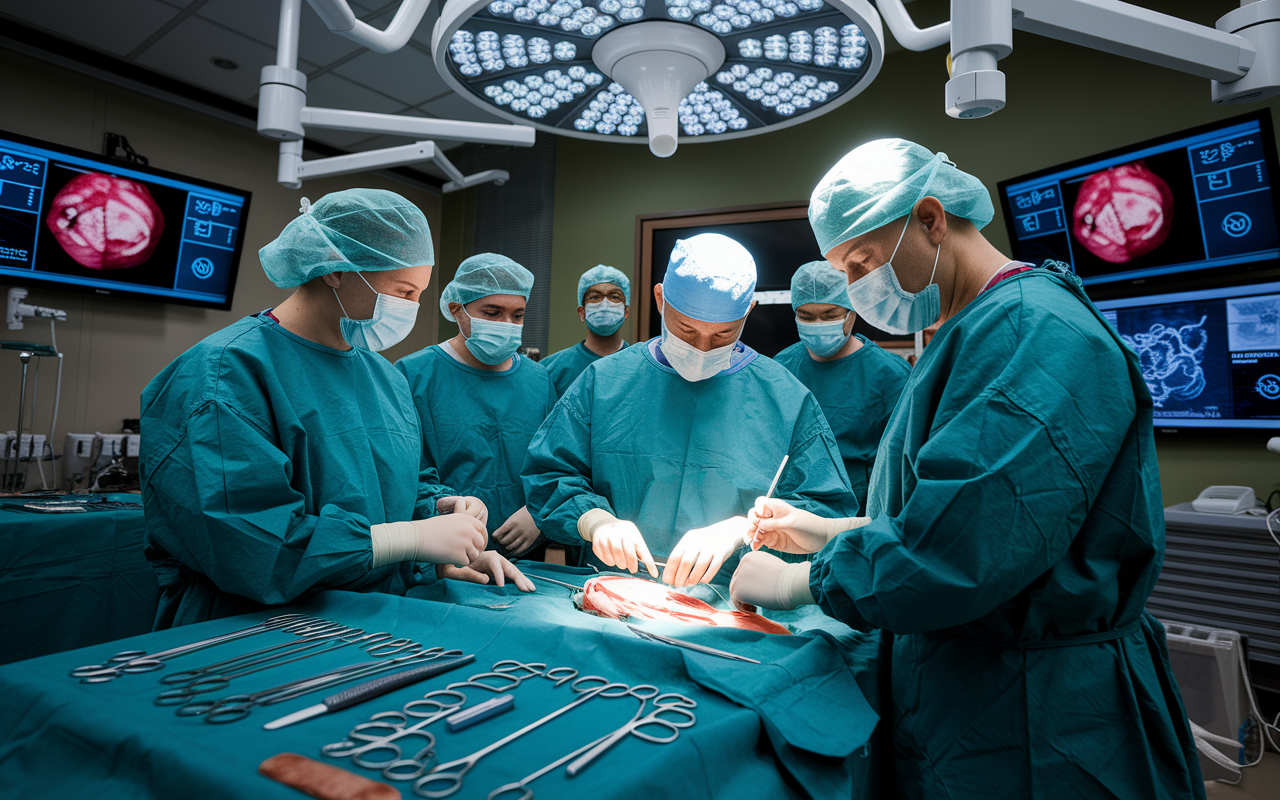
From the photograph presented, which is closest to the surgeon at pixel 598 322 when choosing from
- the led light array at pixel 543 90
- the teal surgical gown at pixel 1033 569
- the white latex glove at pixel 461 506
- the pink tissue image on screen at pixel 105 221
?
the white latex glove at pixel 461 506

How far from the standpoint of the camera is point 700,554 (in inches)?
57.4

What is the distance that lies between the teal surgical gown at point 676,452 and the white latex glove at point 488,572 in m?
0.15

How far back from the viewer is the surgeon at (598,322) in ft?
11.0

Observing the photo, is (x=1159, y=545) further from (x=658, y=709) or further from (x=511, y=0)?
(x=511, y=0)

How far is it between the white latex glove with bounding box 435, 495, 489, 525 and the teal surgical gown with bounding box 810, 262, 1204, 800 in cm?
99

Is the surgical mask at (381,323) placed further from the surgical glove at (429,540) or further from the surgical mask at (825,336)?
the surgical mask at (825,336)

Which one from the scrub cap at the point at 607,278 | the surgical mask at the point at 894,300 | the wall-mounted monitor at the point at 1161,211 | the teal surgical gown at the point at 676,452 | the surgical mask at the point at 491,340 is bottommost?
the teal surgical gown at the point at 676,452

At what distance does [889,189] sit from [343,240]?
1098 mm

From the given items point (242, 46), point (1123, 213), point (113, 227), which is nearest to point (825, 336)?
point (1123, 213)

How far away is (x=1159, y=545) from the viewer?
1000mm

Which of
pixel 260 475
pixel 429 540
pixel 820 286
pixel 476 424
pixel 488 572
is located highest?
pixel 820 286

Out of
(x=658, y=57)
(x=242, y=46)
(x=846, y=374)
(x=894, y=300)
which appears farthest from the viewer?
(x=242, y=46)

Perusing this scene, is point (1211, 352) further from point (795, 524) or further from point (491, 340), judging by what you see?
point (491, 340)

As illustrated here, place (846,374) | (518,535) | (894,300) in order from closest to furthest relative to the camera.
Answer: (894,300)
(518,535)
(846,374)
